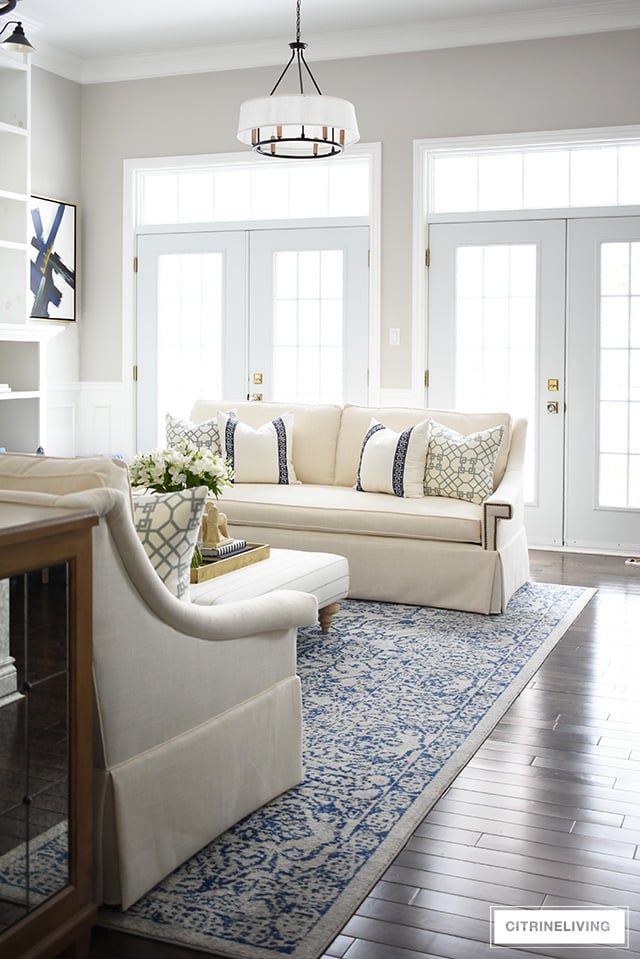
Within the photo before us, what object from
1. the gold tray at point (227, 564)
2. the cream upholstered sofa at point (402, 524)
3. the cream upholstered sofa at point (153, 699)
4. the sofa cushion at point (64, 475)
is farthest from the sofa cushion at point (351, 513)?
the sofa cushion at point (64, 475)

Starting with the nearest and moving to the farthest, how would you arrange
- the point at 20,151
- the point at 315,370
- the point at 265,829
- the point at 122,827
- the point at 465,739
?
1. the point at 122,827
2. the point at 265,829
3. the point at 465,739
4. the point at 20,151
5. the point at 315,370

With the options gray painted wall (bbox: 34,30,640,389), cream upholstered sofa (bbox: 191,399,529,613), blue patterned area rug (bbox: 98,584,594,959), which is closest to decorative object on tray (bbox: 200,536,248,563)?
blue patterned area rug (bbox: 98,584,594,959)

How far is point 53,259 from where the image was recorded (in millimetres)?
7359

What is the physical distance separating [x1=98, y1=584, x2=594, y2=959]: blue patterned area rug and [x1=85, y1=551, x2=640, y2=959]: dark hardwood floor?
0.19 feet

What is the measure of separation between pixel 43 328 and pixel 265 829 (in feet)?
14.5

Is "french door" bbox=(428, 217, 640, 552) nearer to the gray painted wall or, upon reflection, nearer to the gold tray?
the gray painted wall

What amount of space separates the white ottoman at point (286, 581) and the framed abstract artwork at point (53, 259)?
3600 millimetres

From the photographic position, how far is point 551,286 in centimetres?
658

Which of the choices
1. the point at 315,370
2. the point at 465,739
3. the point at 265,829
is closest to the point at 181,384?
the point at 315,370

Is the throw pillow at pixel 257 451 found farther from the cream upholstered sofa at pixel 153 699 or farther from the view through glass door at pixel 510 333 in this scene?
the cream upholstered sofa at pixel 153 699

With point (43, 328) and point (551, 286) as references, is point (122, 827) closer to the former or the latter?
point (43, 328)

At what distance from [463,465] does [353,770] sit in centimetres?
253

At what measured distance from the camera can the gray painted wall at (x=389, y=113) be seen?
6.36 meters

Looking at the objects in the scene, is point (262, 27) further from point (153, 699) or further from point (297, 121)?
point (153, 699)
